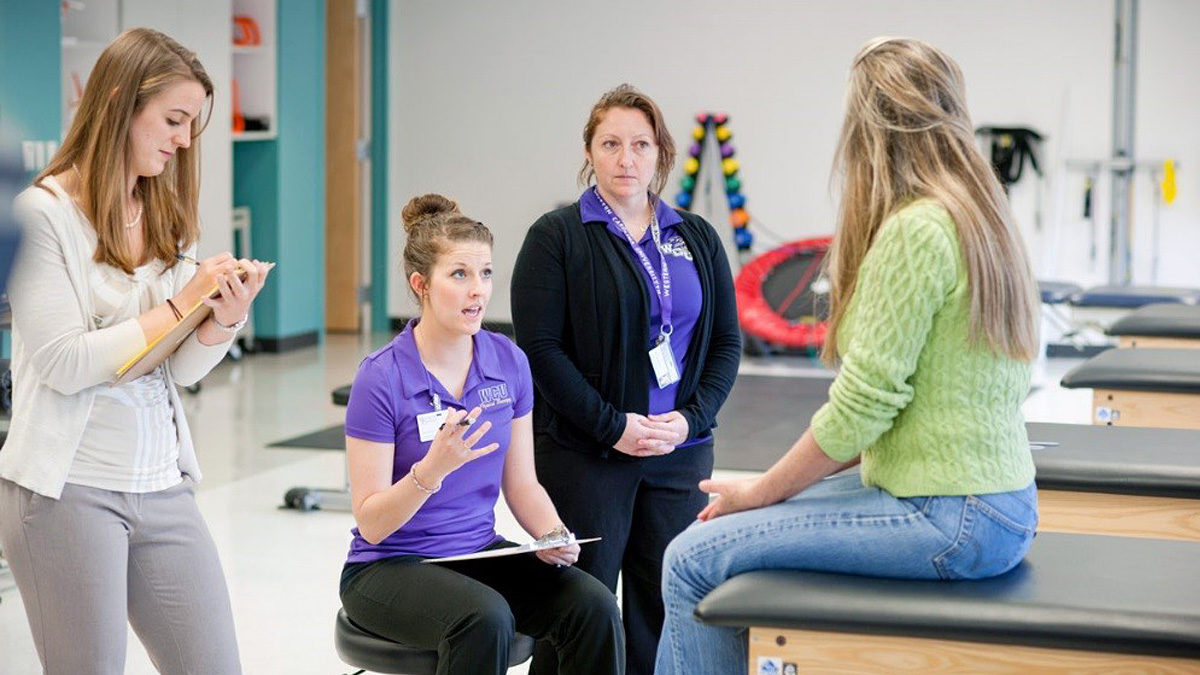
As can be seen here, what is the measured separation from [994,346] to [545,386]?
1073 mm

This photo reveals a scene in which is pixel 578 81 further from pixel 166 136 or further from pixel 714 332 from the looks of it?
pixel 166 136

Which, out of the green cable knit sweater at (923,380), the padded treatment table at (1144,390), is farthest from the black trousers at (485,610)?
the padded treatment table at (1144,390)

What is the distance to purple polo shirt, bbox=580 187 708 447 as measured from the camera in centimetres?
290

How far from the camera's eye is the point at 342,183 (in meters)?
9.81

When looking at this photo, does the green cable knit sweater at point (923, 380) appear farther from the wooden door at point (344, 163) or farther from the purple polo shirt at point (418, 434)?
the wooden door at point (344, 163)

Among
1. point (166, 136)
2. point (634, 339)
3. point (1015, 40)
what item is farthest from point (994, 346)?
point (1015, 40)

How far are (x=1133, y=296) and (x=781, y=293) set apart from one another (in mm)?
2612

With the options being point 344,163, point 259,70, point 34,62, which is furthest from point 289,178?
point 34,62

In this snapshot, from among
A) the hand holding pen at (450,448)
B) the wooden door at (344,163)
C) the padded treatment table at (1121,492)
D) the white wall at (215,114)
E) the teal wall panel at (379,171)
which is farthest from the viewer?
the teal wall panel at (379,171)

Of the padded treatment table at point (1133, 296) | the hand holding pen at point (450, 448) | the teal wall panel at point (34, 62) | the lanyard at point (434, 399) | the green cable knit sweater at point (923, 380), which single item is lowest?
the padded treatment table at point (1133, 296)

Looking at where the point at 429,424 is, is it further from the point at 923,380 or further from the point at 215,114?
the point at 215,114

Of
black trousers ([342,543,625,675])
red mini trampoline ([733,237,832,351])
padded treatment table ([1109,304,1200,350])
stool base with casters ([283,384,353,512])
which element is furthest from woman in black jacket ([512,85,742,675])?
red mini trampoline ([733,237,832,351])

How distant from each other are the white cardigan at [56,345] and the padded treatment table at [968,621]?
95cm

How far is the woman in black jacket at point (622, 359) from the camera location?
2848mm
